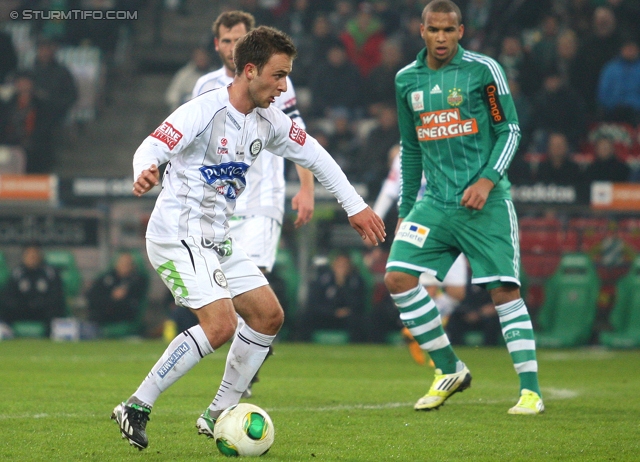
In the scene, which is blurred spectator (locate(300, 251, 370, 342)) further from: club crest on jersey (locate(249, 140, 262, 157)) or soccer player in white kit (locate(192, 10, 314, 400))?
club crest on jersey (locate(249, 140, 262, 157))

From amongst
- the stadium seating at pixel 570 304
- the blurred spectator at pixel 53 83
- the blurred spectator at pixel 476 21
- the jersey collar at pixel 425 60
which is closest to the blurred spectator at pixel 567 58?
the blurred spectator at pixel 476 21

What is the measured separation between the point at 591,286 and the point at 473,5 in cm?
644

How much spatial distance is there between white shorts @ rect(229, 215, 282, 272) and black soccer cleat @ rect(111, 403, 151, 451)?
249 cm

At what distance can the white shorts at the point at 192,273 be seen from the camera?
4961 millimetres

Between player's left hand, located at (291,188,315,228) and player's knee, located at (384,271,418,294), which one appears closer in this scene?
player's knee, located at (384,271,418,294)

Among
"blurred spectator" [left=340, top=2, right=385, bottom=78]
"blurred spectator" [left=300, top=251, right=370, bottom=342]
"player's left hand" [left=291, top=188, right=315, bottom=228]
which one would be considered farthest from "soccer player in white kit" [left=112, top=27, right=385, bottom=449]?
"blurred spectator" [left=340, top=2, right=385, bottom=78]

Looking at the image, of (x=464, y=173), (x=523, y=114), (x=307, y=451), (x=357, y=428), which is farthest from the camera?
(x=523, y=114)

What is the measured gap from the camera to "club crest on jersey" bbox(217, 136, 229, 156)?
201 inches

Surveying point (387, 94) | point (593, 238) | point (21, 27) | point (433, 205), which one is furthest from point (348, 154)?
point (433, 205)

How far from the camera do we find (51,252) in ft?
47.4

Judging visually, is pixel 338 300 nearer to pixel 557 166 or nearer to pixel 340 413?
pixel 557 166

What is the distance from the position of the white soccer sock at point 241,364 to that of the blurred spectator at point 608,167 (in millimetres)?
9382

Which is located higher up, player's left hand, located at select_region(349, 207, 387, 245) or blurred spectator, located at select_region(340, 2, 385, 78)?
blurred spectator, located at select_region(340, 2, 385, 78)

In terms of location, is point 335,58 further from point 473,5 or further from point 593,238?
point 593,238
